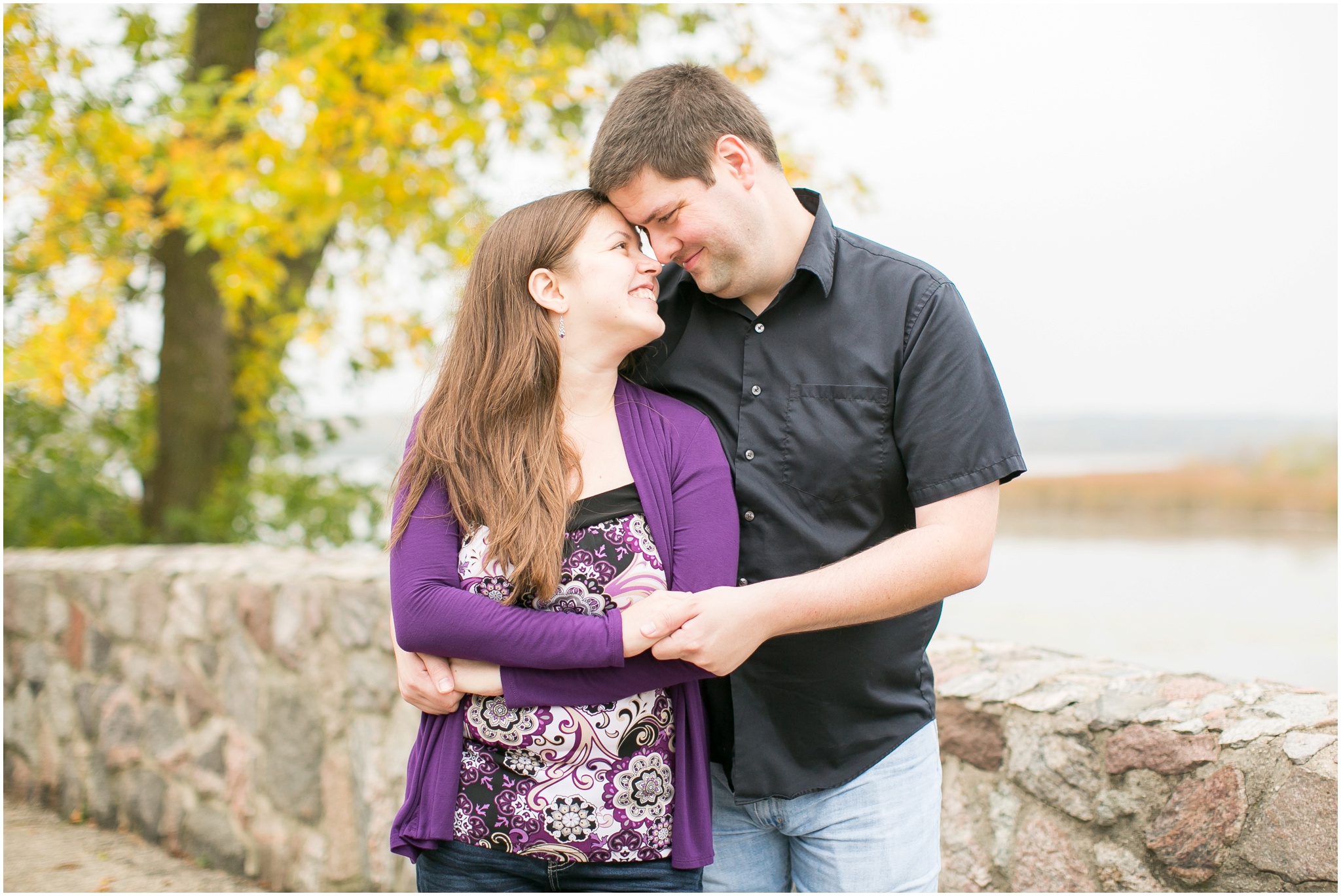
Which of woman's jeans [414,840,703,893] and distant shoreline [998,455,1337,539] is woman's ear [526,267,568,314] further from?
distant shoreline [998,455,1337,539]

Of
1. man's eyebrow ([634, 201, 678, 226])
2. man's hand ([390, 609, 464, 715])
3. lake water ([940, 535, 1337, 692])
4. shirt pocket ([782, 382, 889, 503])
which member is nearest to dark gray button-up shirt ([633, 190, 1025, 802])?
shirt pocket ([782, 382, 889, 503])

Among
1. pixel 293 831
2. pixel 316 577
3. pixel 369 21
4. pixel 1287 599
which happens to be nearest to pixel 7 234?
pixel 369 21

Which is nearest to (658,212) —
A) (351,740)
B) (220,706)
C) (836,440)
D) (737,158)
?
(737,158)

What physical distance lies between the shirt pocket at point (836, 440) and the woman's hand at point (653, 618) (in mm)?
332

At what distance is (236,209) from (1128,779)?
4.10 metres

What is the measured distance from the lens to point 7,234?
5.83 m

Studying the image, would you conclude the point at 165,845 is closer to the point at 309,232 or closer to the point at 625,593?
the point at 309,232

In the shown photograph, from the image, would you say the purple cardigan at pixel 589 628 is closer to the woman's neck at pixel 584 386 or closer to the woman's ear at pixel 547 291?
the woman's neck at pixel 584 386

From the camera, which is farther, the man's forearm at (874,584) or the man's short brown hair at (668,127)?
the man's short brown hair at (668,127)

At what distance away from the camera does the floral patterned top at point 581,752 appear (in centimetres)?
152

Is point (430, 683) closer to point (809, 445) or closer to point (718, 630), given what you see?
point (718, 630)

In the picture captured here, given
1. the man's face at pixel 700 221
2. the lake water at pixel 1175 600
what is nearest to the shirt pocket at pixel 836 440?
the man's face at pixel 700 221

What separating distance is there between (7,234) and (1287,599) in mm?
7580

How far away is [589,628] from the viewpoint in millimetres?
1458
